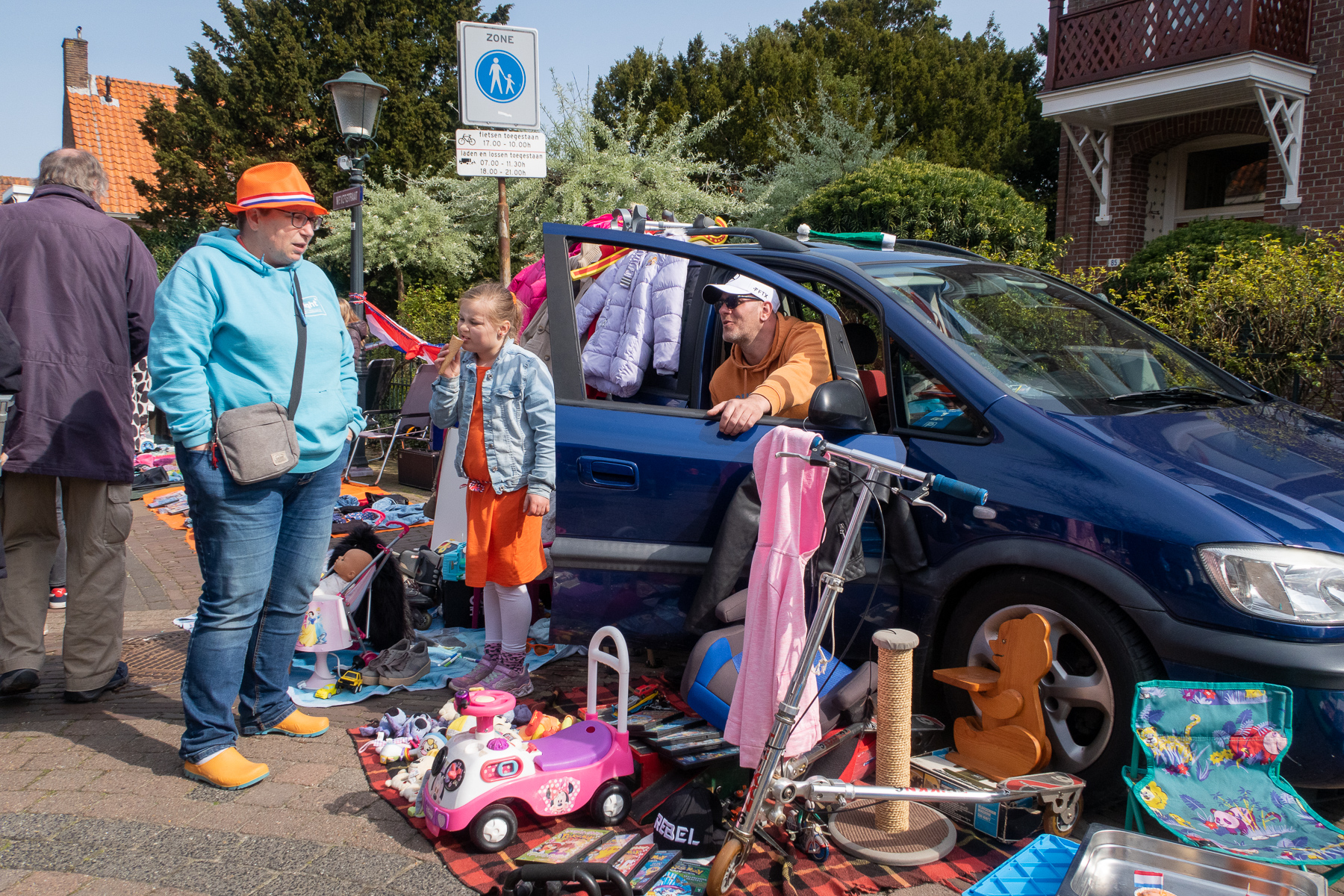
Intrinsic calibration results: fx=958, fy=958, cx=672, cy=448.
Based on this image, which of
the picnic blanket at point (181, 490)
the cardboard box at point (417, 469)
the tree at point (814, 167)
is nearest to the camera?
the picnic blanket at point (181, 490)

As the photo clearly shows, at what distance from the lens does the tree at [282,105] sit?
2244cm

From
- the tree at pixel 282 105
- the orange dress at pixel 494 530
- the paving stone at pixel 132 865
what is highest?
the tree at pixel 282 105


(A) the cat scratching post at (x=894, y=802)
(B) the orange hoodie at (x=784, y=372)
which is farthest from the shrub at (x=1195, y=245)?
(A) the cat scratching post at (x=894, y=802)

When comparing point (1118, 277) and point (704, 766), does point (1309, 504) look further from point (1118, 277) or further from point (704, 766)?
point (1118, 277)

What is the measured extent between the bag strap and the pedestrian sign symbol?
268 cm

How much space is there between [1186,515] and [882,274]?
1.56m

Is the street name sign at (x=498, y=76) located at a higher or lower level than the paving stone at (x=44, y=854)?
higher

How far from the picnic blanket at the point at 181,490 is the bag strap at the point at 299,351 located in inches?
162

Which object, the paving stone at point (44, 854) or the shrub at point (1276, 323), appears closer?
the paving stone at point (44, 854)

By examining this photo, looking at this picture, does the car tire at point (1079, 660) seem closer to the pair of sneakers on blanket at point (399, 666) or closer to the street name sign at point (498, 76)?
the pair of sneakers on blanket at point (399, 666)

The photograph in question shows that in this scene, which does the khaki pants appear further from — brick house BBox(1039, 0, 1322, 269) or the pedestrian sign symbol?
brick house BBox(1039, 0, 1322, 269)

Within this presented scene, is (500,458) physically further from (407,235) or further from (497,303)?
(407,235)

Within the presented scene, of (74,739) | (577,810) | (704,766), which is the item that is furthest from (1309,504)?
(74,739)

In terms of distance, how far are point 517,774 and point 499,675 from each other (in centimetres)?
121
